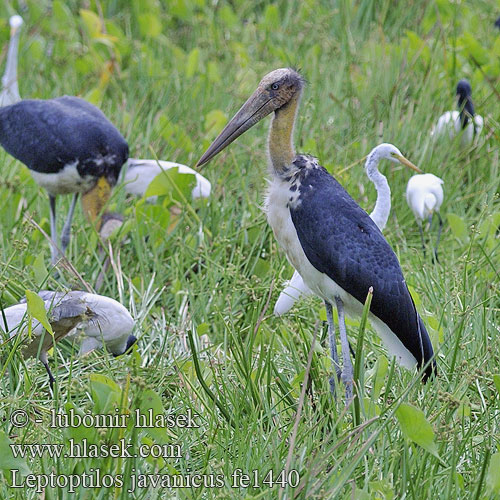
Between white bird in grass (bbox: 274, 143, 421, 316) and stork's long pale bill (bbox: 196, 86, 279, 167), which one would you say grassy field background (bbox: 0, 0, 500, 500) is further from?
stork's long pale bill (bbox: 196, 86, 279, 167)

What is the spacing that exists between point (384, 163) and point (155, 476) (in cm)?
298

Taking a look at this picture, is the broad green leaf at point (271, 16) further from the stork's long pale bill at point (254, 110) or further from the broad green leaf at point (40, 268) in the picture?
the broad green leaf at point (40, 268)

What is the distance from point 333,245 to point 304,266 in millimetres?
159

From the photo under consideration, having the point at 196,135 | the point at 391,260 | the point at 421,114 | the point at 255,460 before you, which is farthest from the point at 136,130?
the point at 255,460

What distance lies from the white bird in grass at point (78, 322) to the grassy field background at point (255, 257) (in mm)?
86

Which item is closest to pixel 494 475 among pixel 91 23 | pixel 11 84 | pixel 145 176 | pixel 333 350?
pixel 333 350

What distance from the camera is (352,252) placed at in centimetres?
312

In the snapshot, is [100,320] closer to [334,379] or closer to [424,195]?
[334,379]

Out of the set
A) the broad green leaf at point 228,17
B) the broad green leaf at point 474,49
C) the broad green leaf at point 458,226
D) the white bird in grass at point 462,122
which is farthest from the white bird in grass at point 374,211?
the broad green leaf at point 228,17

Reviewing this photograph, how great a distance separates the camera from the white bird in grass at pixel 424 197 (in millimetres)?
4539

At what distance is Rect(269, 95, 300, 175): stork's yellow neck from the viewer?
3.30 metres

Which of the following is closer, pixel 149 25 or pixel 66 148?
pixel 66 148

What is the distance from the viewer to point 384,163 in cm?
507

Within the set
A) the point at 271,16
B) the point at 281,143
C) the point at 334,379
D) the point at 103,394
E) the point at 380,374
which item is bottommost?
the point at 271,16
